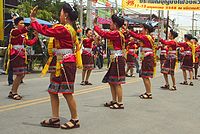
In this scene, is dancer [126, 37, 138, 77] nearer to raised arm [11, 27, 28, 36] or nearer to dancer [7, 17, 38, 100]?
dancer [7, 17, 38, 100]

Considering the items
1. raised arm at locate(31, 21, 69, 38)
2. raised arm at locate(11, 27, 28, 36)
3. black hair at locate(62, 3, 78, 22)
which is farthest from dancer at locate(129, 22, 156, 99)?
raised arm at locate(31, 21, 69, 38)

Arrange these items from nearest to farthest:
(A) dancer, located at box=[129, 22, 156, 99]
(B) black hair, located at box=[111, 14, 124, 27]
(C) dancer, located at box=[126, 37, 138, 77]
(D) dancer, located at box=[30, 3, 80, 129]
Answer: (D) dancer, located at box=[30, 3, 80, 129], (B) black hair, located at box=[111, 14, 124, 27], (A) dancer, located at box=[129, 22, 156, 99], (C) dancer, located at box=[126, 37, 138, 77]

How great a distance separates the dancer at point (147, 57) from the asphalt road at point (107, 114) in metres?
0.38

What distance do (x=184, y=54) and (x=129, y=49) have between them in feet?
9.79

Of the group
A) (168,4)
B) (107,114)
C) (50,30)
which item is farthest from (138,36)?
(168,4)

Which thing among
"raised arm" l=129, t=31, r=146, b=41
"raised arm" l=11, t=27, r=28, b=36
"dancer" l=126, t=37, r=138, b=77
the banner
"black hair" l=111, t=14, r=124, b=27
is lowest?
"dancer" l=126, t=37, r=138, b=77

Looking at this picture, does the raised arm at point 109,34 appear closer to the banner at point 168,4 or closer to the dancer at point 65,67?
the dancer at point 65,67

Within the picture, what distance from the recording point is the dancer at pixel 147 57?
9.30m

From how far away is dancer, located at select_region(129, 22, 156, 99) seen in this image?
30.5 feet

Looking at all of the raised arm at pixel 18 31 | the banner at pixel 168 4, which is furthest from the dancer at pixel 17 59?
the banner at pixel 168 4

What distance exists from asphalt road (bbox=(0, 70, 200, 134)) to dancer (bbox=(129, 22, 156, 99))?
381mm

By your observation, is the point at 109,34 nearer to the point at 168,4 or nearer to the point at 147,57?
the point at 147,57

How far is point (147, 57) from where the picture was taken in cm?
966

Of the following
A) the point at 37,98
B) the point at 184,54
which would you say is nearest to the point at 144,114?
the point at 37,98
